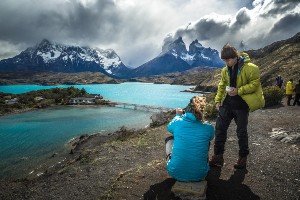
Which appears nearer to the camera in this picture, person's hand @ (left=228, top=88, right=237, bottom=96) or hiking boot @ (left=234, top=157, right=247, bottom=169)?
person's hand @ (left=228, top=88, right=237, bottom=96)

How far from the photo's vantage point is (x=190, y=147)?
5.86m

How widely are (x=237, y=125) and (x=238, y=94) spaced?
0.91 metres

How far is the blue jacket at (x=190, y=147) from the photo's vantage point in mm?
5801

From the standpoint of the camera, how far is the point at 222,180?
6.89m

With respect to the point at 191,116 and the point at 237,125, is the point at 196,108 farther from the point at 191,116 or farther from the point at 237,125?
the point at 237,125

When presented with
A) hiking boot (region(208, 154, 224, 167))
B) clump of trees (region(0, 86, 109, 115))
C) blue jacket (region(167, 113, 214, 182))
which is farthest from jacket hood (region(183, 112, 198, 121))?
clump of trees (region(0, 86, 109, 115))

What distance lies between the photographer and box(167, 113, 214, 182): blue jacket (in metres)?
5.80

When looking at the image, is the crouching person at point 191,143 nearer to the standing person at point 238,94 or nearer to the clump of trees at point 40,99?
the standing person at point 238,94

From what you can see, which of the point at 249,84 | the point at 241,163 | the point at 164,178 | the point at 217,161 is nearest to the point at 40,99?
the point at 164,178

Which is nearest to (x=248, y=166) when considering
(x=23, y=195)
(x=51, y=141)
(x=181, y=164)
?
(x=181, y=164)

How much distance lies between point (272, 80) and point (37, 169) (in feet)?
232

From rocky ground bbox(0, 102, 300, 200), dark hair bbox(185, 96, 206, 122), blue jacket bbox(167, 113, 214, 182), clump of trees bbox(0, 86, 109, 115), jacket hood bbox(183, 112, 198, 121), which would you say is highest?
dark hair bbox(185, 96, 206, 122)

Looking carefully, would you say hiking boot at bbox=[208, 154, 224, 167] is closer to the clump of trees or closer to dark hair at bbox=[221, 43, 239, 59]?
dark hair at bbox=[221, 43, 239, 59]

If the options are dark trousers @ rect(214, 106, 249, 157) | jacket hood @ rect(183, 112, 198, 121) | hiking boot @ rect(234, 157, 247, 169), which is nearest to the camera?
jacket hood @ rect(183, 112, 198, 121)
